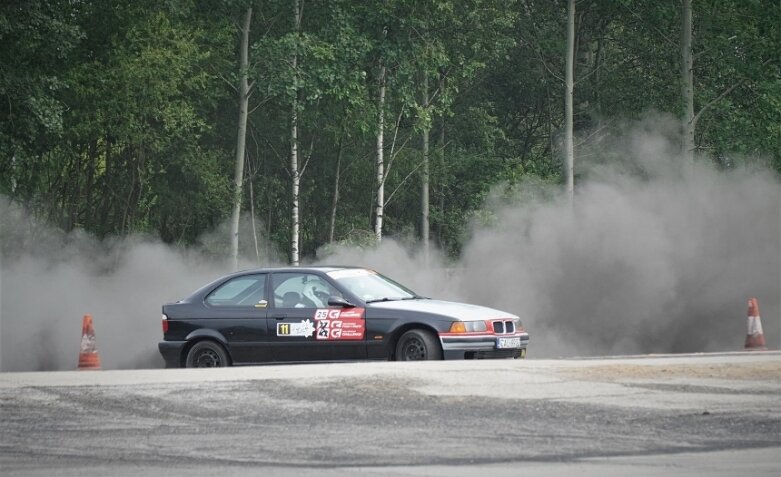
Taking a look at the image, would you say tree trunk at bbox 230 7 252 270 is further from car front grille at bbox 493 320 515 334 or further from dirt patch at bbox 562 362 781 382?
dirt patch at bbox 562 362 781 382

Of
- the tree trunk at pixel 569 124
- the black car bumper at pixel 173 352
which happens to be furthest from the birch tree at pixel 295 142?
the black car bumper at pixel 173 352

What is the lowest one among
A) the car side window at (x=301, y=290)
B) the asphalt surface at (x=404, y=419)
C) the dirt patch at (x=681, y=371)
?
the asphalt surface at (x=404, y=419)

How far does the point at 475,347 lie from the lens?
15469 millimetres

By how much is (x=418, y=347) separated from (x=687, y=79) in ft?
74.8

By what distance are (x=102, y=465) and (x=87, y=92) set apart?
1020 inches

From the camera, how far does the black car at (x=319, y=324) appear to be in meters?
15.5

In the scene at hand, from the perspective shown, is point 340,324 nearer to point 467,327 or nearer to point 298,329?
point 298,329

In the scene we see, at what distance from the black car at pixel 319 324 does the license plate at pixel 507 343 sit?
0.5 inches

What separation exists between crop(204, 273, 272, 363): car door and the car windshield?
922 mm

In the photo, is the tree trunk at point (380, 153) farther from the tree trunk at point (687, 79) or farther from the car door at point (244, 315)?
the car door at point (244, 315)

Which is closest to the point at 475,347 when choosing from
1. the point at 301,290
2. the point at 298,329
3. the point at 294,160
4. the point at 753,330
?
the point at 298,329

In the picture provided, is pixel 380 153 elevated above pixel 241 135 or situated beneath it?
elevated above

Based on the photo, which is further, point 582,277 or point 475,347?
point 582,277

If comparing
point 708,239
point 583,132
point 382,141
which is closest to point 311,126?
point 382,141
